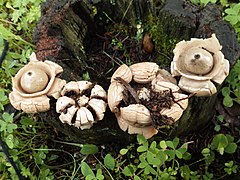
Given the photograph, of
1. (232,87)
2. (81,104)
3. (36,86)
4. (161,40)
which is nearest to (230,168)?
(232,87)

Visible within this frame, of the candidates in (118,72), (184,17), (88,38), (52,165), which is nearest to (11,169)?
(52,165)

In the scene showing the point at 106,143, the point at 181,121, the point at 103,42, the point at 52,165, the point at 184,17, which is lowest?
the point at 52,165

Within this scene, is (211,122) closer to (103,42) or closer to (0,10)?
(103,42)

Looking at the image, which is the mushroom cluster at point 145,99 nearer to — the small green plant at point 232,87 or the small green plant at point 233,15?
the small green plant at point 232,87

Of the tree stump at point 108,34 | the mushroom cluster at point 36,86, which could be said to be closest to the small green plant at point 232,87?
the tree stump at point 108,34

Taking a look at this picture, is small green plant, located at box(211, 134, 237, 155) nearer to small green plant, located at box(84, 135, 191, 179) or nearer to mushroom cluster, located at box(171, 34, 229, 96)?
small green plant, located at box(84, 135, 191, 179)

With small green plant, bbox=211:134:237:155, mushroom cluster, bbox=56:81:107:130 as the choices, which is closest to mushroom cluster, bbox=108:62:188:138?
mushroom cluster, bbox=56:81:107:130
